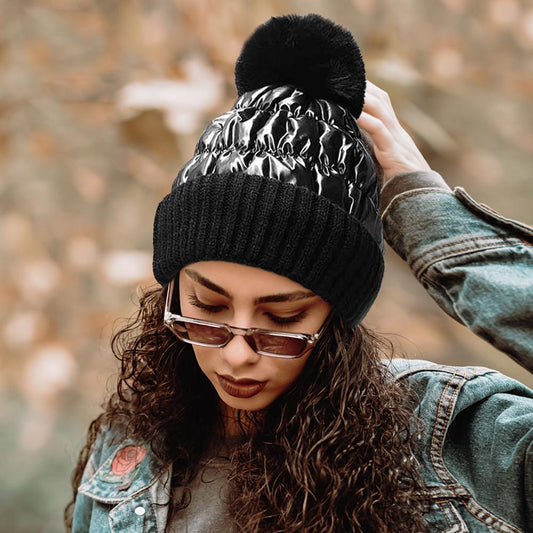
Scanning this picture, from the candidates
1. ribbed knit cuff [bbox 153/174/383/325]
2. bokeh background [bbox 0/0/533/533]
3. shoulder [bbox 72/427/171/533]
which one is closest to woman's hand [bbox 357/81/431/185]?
ribbed knit cuff [bbox 153/174/383/325]

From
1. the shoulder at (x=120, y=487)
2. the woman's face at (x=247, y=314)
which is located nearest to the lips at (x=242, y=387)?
the woman's face at (x=247, y=314)

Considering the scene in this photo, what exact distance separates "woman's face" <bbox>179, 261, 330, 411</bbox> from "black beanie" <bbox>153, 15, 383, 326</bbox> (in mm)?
24

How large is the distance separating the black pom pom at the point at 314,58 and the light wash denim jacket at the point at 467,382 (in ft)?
0.62

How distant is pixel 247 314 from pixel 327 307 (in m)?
0.15

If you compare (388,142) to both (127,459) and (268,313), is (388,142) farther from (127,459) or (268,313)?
(127,459)

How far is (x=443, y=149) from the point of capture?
307 cm

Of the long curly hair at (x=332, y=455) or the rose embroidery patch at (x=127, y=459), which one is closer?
the long curly hair at (x=332, y=455)

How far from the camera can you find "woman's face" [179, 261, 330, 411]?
3.44 ft

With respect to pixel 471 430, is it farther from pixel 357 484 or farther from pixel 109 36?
pixel 109 36

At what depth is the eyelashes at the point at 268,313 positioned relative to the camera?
1.07m

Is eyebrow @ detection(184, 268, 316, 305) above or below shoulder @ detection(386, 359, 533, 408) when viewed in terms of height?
above

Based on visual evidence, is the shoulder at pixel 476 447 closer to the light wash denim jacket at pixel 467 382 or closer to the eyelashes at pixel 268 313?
the light wash denim jacket at pixel 467 382

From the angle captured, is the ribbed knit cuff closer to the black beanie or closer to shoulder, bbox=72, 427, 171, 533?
the black beanie

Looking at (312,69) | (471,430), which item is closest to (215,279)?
(312,69)
